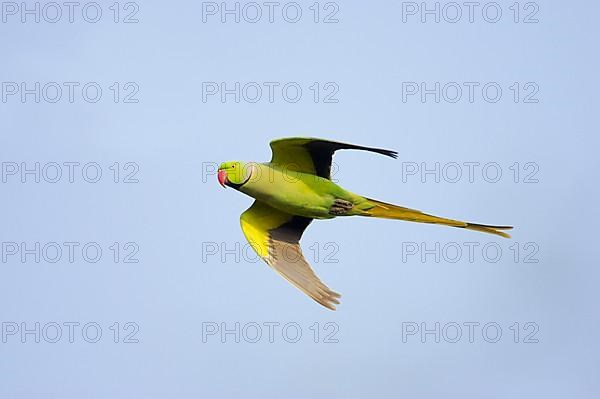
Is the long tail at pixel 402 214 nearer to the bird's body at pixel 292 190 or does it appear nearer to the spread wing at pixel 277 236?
the bird's body at pixel 292 190

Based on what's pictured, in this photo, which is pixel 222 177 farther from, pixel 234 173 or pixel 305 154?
pixel 305 154

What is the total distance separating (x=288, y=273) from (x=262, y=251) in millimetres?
652

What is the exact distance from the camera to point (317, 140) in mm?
14469

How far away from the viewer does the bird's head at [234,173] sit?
14.8m

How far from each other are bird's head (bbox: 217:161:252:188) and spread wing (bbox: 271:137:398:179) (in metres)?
0.46

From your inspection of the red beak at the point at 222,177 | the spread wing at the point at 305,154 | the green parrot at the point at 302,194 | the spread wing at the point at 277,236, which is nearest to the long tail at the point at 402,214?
the green parrot at the point at 302,194

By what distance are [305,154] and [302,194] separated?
56 cm

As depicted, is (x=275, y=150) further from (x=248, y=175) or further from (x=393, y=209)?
(x=393, y=209)

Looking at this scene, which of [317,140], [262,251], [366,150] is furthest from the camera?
[262,251]

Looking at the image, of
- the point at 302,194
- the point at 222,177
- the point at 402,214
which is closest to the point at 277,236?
the point at 302,194

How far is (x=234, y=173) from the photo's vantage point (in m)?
14.8

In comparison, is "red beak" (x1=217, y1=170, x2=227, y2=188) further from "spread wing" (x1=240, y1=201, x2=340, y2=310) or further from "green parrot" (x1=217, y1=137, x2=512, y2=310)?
"spread wing" (x1=240, y1=201, x2=340, y2=310)

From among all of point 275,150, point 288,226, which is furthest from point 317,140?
point 288,226

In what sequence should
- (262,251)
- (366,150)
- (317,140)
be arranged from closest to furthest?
(366,150) < (317,140) < (262,251)
